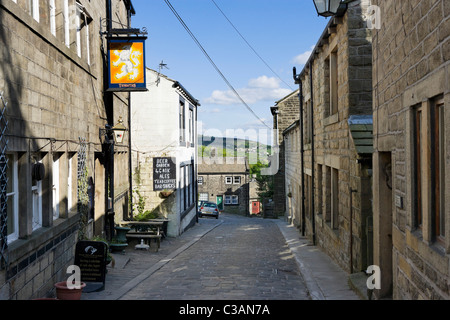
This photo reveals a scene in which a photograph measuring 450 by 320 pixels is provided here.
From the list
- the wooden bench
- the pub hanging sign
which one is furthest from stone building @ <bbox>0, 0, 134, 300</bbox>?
the wooden bench

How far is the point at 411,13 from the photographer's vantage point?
498 centimetres

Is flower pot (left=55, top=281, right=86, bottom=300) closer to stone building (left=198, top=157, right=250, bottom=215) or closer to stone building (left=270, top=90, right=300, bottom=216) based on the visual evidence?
stone building (left=270, top=90, right=300, bottom=216)

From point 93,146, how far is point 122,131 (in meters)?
1.60

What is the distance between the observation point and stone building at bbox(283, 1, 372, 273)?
8.80 metres

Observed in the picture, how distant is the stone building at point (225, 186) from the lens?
55.4 meters

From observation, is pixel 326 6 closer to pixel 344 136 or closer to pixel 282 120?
pixel 344 136

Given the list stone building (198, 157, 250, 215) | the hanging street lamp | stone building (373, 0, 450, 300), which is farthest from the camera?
stone building (198, 157, 250, 215)

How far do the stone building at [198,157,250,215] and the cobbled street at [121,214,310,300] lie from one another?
38791mm

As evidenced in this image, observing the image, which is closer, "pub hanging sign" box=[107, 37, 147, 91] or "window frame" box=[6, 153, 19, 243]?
"window frame" box=[6, 153, 19, 243]

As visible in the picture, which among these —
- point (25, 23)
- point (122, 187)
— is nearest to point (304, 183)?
point (122, 187)

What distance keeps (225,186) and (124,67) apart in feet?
141

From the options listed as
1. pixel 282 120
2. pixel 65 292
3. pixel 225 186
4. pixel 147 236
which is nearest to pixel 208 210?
pixel 282 120

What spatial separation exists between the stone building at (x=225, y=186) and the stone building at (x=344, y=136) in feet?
134

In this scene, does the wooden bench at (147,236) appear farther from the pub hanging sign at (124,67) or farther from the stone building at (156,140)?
the pub hanging sign at (124,67)
